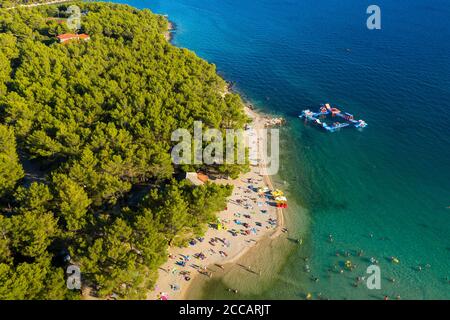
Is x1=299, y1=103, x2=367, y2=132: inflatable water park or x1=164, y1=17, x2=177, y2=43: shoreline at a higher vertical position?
x1=164, y1=17, x2=177, y2=43: shoreline

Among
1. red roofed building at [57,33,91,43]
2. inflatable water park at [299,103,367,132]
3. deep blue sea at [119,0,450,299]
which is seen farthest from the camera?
red roofed building at [57,33,91,43]

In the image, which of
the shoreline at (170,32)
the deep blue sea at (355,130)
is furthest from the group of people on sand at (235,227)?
the shoreline at (170,32)

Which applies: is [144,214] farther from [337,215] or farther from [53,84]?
[53,84]

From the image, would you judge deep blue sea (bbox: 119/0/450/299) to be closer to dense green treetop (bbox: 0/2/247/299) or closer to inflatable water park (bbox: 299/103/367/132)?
inflatable water park (bbox: 299/103/367/132)

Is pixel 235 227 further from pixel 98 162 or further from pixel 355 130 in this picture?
pixel 355 130

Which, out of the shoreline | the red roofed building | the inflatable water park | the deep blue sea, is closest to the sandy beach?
the deep blue sea

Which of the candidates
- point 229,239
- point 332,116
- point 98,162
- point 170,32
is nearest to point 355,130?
point 332,116

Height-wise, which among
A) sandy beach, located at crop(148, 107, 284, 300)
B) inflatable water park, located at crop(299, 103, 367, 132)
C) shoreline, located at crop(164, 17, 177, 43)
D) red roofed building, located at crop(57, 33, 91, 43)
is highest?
shoreline, located at crop(164, 17, 177, 43)

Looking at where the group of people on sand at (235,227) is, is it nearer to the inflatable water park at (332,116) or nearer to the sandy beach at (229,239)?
the sandy beach at (229,239)
